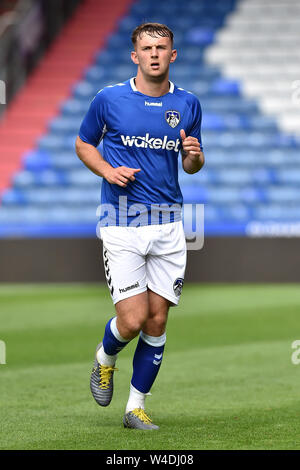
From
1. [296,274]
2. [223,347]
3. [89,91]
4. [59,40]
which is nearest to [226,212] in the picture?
[296,274]

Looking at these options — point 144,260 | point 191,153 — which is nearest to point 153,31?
point 191,153

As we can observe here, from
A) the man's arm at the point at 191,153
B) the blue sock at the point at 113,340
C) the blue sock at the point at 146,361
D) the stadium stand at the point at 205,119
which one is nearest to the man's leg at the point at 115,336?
the blue sock at the point at 113,340

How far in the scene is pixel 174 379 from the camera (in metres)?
7.16

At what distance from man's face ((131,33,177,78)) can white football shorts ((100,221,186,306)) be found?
87cm

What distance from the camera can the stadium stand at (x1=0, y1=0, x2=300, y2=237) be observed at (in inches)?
719

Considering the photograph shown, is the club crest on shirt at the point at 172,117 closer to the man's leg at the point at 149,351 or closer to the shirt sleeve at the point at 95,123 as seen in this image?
the shirt sleeve at the point at 95,123

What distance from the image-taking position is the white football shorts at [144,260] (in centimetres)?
525

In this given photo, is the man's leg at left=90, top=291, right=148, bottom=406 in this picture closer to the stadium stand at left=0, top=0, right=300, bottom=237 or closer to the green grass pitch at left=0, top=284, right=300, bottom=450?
the green grass pitch at left=0, top=284, right=300, bottom=450

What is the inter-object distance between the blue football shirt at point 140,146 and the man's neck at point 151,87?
0.08 ft

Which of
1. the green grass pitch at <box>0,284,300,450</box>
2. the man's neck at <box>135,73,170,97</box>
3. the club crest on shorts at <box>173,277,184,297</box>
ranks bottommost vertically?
the green grass pitch at <box>0,284,300,450</box>

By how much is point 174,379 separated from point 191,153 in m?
2.42

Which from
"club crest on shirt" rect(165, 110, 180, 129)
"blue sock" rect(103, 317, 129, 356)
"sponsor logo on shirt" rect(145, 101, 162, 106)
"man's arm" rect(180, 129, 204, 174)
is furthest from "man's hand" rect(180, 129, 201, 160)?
"blue sock" rect(103, 317, 129, 356)

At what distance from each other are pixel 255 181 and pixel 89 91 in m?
4.71

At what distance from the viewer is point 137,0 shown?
22422 mm
